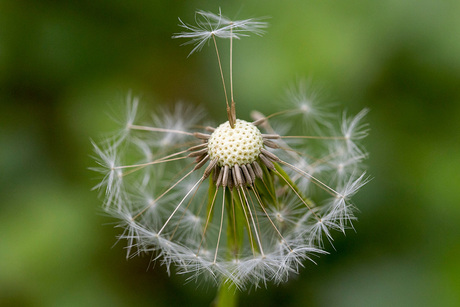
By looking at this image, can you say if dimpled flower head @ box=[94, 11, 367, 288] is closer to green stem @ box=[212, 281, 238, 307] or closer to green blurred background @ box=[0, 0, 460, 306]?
green stem @ box=[212, 281, 238, 307]

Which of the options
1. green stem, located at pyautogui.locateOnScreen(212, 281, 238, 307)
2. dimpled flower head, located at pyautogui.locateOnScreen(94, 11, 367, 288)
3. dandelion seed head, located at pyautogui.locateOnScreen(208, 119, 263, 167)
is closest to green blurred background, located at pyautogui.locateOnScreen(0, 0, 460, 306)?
dimpled flower head, located at pyautogui.locateOnScreen(94, 11, 367, 288)

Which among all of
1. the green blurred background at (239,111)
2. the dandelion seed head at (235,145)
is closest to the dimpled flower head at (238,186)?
the dandelion seed head at (235,145)

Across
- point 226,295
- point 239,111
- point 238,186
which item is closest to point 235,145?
point 238,186

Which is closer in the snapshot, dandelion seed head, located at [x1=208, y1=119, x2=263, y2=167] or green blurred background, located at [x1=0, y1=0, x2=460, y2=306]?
dandelion seed head, located at [x1=208, y1=119, x2=263, y2=167]

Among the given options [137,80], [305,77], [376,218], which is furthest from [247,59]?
[376,218]

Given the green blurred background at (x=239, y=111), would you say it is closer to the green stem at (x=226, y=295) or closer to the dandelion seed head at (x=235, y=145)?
the green stem at (x=226, y=295)

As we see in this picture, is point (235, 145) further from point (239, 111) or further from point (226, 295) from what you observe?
point (239, 111)
